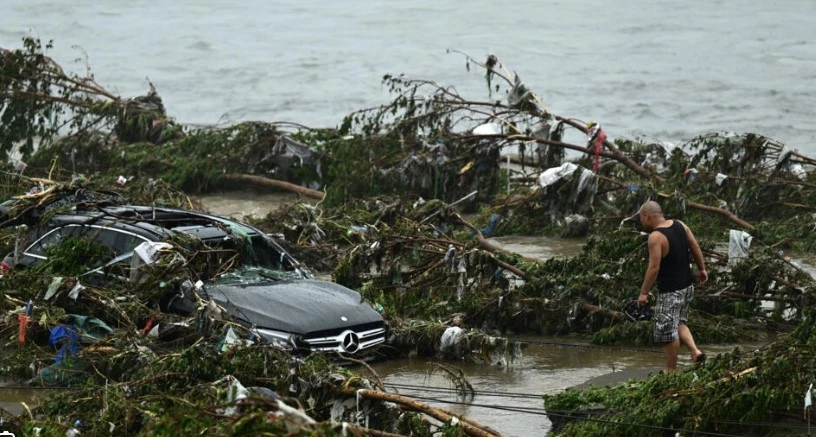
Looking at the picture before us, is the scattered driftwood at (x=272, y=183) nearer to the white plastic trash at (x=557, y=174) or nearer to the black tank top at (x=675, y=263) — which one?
the white plastic trash at (x=557, y=174)

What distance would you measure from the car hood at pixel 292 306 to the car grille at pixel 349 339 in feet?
0.22

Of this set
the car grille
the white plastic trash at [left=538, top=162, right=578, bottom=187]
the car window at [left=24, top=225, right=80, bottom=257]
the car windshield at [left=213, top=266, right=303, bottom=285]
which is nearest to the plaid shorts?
the car grille

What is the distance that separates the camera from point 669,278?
39.1 feet

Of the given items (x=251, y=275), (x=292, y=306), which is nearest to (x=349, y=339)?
(x=292, y=306)

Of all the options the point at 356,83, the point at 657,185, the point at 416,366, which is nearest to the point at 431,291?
the point at 416,366

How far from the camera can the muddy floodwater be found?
11.2m

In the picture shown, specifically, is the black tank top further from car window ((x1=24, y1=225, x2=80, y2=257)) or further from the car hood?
car window ((x1=24, y1=225, x2=80, y2=257))

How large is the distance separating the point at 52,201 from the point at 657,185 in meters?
8.53

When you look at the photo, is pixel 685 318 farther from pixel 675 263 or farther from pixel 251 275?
pixel 251 275

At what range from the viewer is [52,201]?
15.4m

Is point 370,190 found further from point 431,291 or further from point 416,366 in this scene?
point 416,366

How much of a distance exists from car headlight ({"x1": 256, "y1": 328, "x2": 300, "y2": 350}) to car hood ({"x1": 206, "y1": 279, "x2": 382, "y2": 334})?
0.16 ft

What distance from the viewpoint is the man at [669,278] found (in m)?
11.8

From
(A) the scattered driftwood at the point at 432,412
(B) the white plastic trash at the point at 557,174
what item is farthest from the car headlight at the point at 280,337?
(B) the white plastic trash at the point at 557,174
